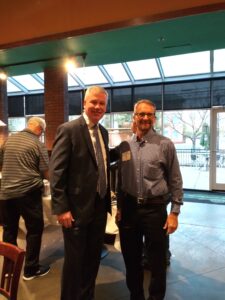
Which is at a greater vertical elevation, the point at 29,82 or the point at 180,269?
the point at 29,82

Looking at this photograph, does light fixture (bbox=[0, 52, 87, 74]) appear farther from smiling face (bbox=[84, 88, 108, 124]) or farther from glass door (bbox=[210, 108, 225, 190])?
smiling face (bbox=[84, 88, 108, 124])

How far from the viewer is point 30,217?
2539 millimetres

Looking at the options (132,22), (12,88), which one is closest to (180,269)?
(132,22)

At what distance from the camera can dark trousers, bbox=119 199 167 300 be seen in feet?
5.89

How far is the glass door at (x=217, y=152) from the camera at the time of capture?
265 inches

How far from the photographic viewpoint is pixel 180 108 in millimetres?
7055

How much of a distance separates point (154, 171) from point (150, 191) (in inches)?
5.1

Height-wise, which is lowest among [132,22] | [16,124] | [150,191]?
[150,191]

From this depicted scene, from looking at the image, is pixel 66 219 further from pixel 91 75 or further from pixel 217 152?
pixel 91 75

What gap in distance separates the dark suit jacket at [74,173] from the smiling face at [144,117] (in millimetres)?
366

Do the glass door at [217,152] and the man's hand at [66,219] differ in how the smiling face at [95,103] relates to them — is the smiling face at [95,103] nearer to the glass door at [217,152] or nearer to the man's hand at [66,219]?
the man's hand at [66,219]

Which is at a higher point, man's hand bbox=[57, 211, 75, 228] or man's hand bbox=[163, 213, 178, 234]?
man's hand bbox=[57, 211, 75, 228]

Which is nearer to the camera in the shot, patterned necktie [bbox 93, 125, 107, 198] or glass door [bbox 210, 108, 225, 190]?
patterned necktie [bbox 93, 125, 107, 198]

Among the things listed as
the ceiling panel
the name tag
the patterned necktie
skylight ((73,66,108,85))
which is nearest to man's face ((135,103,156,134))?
the name tag
